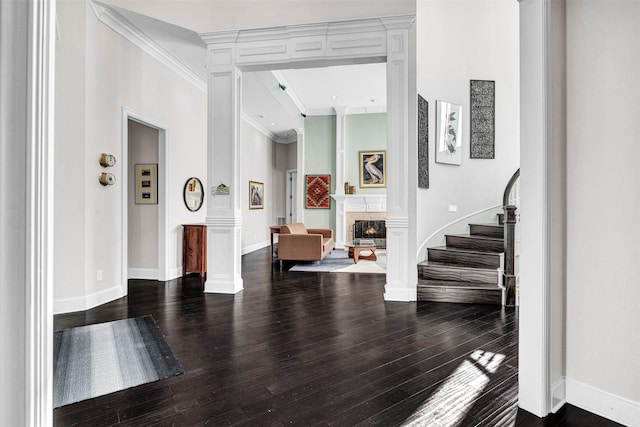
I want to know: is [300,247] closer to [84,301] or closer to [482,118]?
[84,301]

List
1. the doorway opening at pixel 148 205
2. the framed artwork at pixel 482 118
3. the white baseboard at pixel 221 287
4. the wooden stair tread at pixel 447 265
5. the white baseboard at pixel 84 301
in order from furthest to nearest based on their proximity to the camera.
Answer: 1. the framed artwork at pixel 482 118
2. the doorway opening at pixel 148 205
3. the white baseboard at pixel 221 287
4. the wooden stair tread at pixel 447 265
5. the white baseboard at pixel 84 301

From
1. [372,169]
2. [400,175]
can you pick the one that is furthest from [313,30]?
[372,169]

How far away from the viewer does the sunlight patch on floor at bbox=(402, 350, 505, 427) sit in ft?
5.94

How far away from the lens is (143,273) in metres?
5.38

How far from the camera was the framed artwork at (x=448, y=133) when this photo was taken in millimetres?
5480

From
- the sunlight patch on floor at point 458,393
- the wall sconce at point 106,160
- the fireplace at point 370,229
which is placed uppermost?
the wall sconce at point 106,160

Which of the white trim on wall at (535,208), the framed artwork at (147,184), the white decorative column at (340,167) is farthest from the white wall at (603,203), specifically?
the white decorative column at (340,167)

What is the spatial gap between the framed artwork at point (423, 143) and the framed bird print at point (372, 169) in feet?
13.6

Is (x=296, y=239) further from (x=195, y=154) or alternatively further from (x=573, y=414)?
(x=573, y=414)

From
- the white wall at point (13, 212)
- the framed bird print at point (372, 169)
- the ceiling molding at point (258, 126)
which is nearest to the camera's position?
the white wall at point (13, 212)

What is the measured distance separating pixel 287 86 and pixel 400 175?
4678 mm

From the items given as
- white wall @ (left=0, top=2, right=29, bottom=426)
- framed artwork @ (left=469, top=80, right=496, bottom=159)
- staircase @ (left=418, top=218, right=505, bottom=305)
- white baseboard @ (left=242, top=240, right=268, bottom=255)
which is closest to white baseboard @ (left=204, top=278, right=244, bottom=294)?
staircase @ (left=418, top=218, right=505, bottom=305)

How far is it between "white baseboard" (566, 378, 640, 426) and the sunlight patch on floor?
0.45 meters

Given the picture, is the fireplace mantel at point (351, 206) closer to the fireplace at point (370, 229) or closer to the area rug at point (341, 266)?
the fireplace at point (370, 229)
